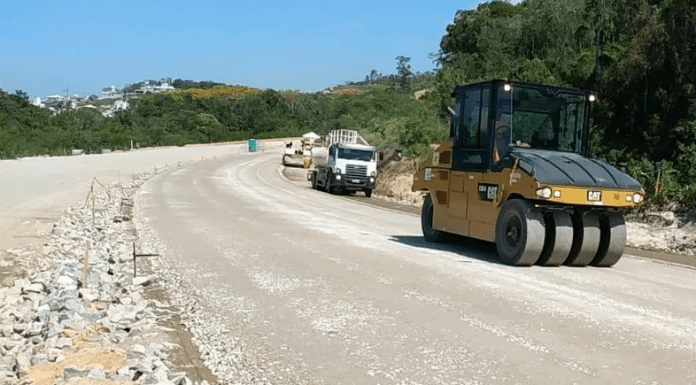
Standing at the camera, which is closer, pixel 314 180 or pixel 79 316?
pixel 79 316

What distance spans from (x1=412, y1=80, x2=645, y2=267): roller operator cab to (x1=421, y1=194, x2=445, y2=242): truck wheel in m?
0.73

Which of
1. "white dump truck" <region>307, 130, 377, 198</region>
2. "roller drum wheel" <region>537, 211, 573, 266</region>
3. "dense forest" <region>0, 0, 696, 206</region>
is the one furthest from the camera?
"white dump truck" <region>307, 130, 377, 198</region>

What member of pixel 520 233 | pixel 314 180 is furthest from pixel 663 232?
pixel 314 180

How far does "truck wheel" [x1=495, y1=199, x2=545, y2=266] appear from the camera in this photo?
11.5m

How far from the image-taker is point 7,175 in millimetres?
44125

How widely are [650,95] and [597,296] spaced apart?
2193cm

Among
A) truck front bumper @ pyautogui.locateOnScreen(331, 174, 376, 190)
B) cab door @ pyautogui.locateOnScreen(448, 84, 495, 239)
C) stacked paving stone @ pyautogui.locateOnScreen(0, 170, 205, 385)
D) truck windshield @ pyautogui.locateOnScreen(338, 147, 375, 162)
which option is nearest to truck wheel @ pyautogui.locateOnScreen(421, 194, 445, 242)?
cab door @ pyautogui.locateOnScreen(448, 84, 495, 239)

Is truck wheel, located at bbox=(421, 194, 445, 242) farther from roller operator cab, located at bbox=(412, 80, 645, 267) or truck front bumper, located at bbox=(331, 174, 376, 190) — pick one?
truck front bumper, located at bbox=(331, 174, 376, 190)

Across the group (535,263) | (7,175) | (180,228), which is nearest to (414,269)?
(535,263)

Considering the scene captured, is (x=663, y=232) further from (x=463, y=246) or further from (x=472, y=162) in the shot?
(x=472, y=162)

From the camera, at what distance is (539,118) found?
507 inches

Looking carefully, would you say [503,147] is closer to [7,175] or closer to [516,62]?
[7,175]

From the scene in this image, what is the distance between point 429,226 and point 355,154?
22596 mm

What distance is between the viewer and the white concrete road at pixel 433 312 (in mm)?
6461
